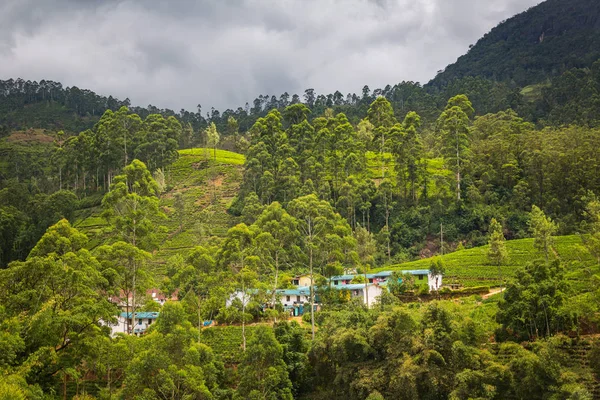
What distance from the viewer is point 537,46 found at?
154 meters

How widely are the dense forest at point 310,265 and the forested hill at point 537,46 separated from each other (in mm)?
50185

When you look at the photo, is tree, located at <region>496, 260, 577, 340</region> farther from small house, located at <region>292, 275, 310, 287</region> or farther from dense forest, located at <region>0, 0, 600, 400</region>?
small house, located at <region>292, 275, 310, 287</region>

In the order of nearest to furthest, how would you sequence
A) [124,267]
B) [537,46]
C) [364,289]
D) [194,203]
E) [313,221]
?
[124,267] < [313,221] < [364,289] < [194,203] < [537,46]

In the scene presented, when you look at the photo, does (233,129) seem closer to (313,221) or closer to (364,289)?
(364,289)

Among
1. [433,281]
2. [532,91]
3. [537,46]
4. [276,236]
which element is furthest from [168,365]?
[537,46]

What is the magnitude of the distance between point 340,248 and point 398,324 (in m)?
10.2

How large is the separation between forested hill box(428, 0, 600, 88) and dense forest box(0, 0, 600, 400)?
50.2 meters

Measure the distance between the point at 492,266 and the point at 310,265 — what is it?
61.6ft

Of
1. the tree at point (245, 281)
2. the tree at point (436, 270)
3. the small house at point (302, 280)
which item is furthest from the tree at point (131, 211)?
the tree at point (436, 270)

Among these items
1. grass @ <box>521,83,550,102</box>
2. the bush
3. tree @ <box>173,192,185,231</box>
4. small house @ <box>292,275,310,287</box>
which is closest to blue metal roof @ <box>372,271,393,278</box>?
small house @ <box>292,275,310,287</box>

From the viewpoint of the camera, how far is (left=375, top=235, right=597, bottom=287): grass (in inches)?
1686

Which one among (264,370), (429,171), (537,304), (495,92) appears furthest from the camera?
(495,92)

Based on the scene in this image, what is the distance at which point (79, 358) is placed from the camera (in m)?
28.5

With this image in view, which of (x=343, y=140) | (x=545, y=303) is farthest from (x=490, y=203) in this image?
(x=545, y=303)
